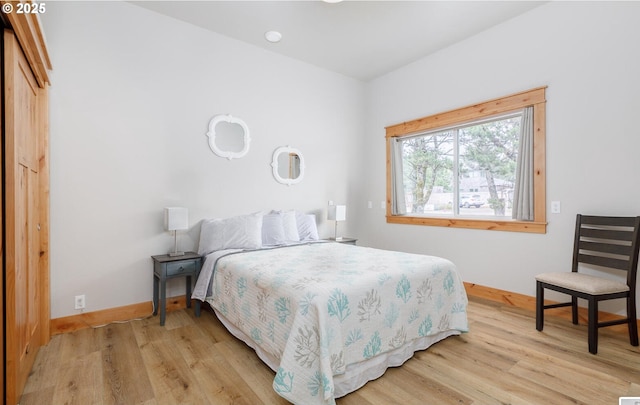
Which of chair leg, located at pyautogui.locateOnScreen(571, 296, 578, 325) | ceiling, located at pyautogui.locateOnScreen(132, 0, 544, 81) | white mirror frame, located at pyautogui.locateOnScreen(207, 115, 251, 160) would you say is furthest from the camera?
white mirror frame, located at pyautogui.locateOnScreen(207, 115, 251, 160)

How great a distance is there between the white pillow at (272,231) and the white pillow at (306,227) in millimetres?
311

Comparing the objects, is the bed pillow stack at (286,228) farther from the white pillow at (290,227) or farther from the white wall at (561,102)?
the white wall at (561,102)

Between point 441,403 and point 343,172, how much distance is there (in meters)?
3.36

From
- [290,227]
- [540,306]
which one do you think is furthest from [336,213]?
[540,306]

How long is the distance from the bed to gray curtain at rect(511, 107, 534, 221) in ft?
4.13

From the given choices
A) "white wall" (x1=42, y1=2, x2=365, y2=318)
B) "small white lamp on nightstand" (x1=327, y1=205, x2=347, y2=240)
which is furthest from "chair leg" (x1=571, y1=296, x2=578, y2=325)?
"white wall" (x1=42, y1=2, x2=365, y2=318)

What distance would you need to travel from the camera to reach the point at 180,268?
2785 mm

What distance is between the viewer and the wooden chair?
218cm

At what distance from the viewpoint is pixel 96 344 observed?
7.67 feet

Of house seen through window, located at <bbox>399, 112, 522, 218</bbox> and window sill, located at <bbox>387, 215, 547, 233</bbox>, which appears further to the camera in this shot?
house seen through window, located at <bbox>399, 112, 522, 218</bbox>

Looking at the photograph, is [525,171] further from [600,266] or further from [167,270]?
[167,270]

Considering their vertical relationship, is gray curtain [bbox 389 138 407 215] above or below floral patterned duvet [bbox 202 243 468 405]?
above

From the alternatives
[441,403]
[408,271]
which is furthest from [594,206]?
[441,403]

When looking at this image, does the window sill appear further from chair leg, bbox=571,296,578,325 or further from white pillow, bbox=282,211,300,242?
white pillow, bbox=282,211,300,242
